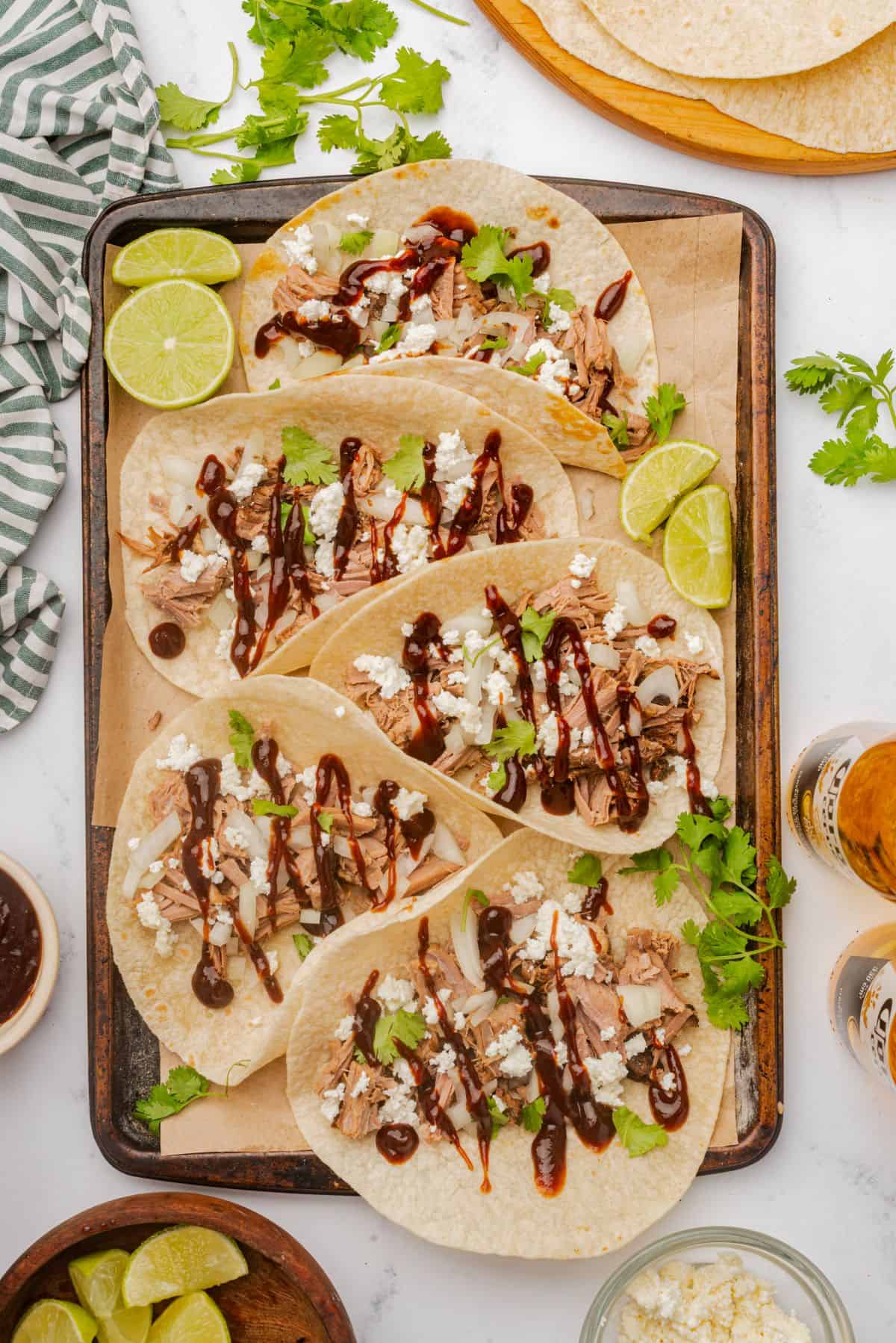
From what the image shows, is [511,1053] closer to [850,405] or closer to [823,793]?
[823,793]

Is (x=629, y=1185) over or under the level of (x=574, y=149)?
under

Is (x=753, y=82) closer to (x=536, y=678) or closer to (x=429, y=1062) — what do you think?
(x=536, y=678)

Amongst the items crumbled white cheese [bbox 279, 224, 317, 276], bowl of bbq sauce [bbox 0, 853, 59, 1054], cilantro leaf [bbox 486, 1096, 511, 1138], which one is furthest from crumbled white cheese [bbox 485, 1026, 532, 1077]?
crumbled white cheese [bbox 279, 224, 317, 276]

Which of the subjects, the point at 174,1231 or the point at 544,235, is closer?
the point at 174,1231

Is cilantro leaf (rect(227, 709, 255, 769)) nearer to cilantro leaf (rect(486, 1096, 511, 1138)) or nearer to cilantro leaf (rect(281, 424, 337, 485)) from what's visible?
cilantro leaf (rect(281, 424, 337, 485))

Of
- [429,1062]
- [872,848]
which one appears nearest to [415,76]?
[872,848]

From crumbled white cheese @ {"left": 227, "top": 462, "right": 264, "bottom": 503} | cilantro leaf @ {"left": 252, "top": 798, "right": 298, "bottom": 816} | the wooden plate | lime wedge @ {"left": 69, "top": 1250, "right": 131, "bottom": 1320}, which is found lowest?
lime wedge @ {"left": 69, "top": 1250, "right": 131, "bottom": 1320}
